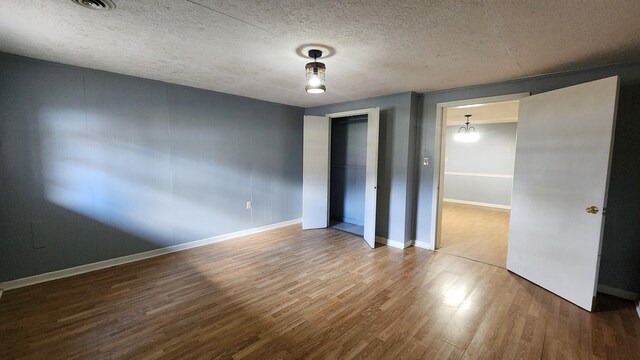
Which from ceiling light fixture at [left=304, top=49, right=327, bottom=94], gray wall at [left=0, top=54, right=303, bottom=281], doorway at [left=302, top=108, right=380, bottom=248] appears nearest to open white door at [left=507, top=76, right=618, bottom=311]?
doorway at [left=302, top=108, right=380, bottom=248]

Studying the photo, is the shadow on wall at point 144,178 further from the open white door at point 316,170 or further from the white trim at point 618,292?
the white trim at point 618,292

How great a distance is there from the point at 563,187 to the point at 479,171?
522 centimetres

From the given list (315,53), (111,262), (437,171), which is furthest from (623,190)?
(111,262)

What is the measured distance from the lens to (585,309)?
238 centimetres

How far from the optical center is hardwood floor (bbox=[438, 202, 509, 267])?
3721mm

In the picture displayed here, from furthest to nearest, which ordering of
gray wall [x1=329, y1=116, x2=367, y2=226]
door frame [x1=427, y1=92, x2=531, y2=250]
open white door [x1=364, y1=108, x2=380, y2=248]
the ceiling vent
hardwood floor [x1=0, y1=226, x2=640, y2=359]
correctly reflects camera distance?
gray wall [x1=329, y1=116, x2=367, y2=226]
open white door [x1=364, y1=108, x2=380, y2=248]
door frame [x1=427, y1=92, x2=531, y2=250]
hardwood floor [x1=0, y1=226, x2=640, y2=359]
the ceiling vent

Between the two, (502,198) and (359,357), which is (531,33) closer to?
(359,357)

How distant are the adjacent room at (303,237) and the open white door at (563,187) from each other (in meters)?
0.02

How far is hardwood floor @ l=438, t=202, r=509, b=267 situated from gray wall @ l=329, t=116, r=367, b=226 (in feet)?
5.48

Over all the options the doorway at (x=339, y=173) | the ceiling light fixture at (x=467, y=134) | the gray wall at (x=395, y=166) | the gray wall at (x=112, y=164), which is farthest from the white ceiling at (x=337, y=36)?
the ceiling light fixture at (x=467, y=134)

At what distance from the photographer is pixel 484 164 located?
7285 millimetres

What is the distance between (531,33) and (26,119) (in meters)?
4.54

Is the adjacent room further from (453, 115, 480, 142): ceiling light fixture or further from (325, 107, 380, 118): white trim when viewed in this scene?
(453, 115, 480, 142): ceiling light fixture

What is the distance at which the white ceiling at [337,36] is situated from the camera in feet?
5.45
